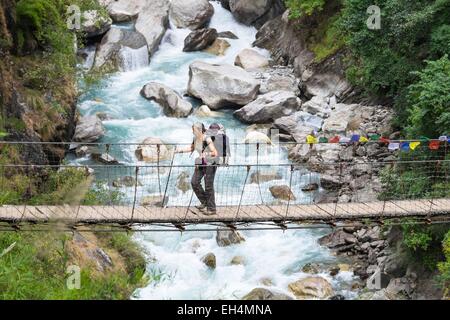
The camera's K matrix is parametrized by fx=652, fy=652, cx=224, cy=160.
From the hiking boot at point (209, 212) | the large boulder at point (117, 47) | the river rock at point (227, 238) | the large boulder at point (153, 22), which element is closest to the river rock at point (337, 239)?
the river rock at point (227, 238)

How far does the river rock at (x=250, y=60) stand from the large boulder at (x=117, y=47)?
2631 mm

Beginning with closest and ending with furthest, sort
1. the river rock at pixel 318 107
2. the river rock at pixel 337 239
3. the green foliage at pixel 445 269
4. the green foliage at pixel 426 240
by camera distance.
A: the green foliage at pixel 445 269 < the green foliage at pixel 426 240 < the river rock at pixel 337 239 < the river rock at pixel 318 107

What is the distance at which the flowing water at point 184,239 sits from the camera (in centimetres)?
1002

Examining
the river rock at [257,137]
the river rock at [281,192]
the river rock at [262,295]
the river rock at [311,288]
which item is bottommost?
the river rock at [311,288]

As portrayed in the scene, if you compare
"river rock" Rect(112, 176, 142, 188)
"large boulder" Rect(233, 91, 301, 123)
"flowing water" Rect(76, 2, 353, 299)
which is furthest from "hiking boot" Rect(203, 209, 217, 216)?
"large boulder" Rect(233, 91, 301, 123)

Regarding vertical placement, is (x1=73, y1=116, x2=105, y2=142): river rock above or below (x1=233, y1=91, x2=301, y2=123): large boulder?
below

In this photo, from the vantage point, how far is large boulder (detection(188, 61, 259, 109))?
53.4 feet

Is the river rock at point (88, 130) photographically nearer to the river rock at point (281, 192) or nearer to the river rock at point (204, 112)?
the river rock at point (204, 112)

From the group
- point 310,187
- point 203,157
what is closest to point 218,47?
point 310,187

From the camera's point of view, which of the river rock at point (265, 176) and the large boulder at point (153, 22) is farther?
the large boulder at point (153, 22)

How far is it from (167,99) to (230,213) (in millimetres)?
8417

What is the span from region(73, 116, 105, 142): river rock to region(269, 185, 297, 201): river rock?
13.7ft

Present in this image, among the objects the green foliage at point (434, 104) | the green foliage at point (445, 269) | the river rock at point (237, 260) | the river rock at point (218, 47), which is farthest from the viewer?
the river rock at point (218, 47)

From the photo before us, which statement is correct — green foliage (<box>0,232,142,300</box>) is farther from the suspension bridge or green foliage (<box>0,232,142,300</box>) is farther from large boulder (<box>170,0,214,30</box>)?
large boulder (<box>170,0,214,30</box>)
